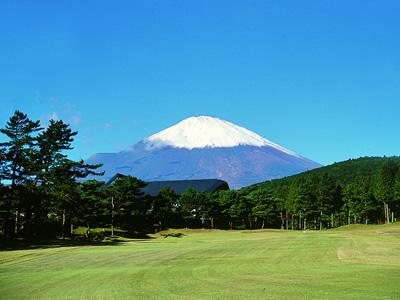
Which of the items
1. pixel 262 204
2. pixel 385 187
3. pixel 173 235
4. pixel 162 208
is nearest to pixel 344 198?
pixel 385 187

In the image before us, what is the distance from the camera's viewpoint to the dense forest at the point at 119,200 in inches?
2255

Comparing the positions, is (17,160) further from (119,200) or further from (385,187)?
(385,187)

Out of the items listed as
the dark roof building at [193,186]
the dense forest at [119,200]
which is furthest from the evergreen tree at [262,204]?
the dark roof building at [193,186]

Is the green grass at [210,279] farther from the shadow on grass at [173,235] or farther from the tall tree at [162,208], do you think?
the tall tree at [162,208]

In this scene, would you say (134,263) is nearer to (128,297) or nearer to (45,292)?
(45,292)

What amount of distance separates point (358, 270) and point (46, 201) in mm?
47041

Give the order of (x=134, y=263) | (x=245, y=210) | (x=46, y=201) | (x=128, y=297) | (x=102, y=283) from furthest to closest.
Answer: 1. (x=245, y=210)
2. (x=46, y=201)
3. (x=134, y=263)
4. (x=102, y=283)
5. (x=128, y=297)

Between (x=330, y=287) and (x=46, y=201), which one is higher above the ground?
(x=46, y=201)

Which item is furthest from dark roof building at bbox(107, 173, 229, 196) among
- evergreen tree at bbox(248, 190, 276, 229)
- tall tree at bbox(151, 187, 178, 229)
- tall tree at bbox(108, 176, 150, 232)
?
tall tree at bbox(108, 176, 150, 232)

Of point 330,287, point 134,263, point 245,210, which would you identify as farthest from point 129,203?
point 330,287

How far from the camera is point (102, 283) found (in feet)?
62.5

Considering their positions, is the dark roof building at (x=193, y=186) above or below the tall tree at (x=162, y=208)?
above

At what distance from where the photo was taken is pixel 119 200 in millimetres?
74812

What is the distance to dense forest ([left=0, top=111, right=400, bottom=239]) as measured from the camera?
57281 mm
